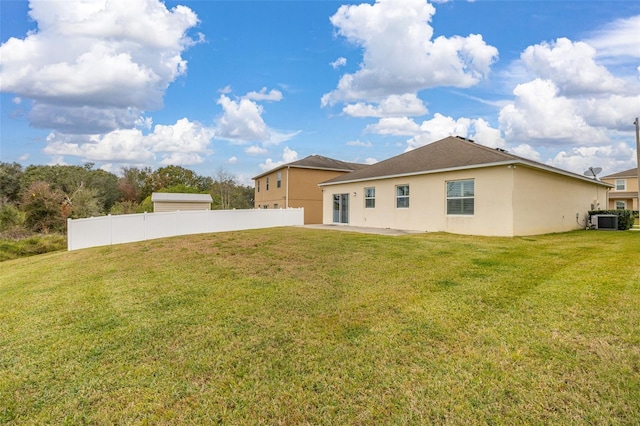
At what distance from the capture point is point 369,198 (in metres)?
18.1

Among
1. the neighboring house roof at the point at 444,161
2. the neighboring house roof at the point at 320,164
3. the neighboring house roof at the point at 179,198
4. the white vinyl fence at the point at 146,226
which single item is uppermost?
the neighboring house roof at the point at 320,164

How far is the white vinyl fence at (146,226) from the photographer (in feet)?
47.8

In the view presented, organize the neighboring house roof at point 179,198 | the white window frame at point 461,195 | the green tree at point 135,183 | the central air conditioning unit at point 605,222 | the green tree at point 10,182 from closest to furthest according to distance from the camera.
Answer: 1. the white window frame at point 461,195
2. the central air conditioning unit at point 605,222
3. the neighboring house roof at point 179,198
4. the green tree at point 10,182
5. the green tree at point 135,183

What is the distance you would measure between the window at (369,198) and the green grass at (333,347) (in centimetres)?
1107

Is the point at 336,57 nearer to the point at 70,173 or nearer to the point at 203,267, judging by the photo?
the point at 203,267

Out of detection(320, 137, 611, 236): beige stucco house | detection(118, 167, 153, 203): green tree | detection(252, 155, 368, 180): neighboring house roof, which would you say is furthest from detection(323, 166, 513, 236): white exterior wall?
detection(118, 167, 153, 203): green tree

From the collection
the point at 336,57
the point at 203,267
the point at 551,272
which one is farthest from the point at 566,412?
the point at 336,57

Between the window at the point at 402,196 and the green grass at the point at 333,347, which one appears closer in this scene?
the green grass at the point at 333,347

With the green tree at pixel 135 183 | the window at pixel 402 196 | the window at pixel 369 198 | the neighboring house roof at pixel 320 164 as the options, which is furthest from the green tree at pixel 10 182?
the window at pixel 402 196

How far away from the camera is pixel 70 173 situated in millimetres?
43656

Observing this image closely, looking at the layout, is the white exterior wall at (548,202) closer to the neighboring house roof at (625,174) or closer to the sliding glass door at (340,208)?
the sliding glass door at (340,208)

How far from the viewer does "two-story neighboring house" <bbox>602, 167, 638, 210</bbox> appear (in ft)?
115

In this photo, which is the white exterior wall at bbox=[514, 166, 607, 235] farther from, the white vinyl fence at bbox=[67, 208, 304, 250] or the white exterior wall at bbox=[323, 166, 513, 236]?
the white vinyl fence at bbox=[67, 208, 304, 250]

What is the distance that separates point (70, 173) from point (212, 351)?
5092cm
